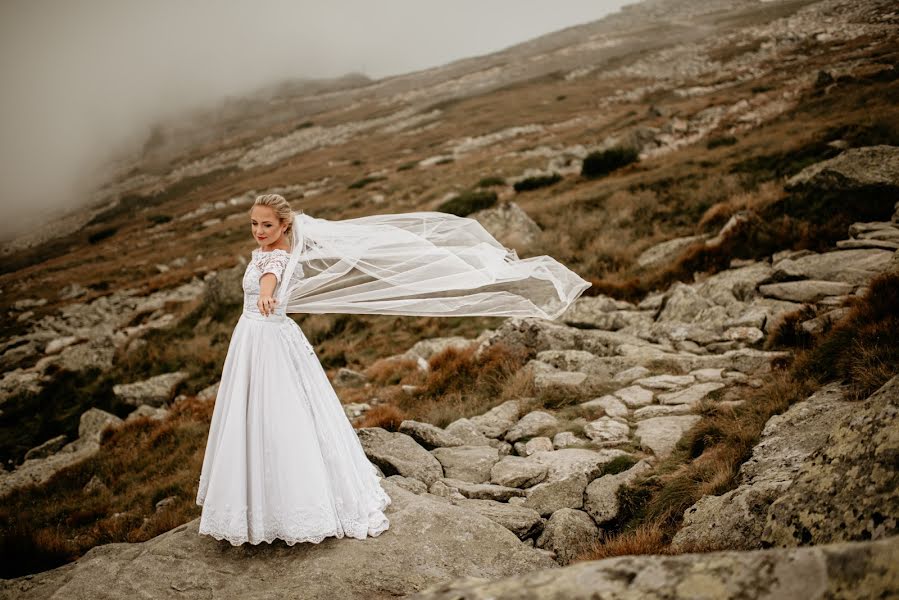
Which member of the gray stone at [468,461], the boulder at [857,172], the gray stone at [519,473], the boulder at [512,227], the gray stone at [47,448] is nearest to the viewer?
the gray stone at [519,473]

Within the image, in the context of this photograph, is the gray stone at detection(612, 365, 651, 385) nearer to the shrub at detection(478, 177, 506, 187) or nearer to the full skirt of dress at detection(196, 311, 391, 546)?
the full skirt of dress at detection(196, 311, 391, 546)

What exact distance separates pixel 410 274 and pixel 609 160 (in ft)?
63.4

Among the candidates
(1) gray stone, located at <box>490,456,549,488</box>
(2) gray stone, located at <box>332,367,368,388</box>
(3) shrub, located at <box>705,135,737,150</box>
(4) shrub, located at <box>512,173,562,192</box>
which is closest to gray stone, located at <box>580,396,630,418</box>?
(1) gray stone, located at <box>490,456,549,488</box>

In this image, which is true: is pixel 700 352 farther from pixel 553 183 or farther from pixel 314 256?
pixel 553 183

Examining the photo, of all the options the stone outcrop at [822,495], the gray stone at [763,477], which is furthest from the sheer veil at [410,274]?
the stone outcrop at [822,495]

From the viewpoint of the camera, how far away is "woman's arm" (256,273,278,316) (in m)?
4.32

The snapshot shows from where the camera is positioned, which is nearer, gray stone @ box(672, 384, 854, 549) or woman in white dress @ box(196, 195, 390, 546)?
gray stone @ box(672, 384, 854, 549)

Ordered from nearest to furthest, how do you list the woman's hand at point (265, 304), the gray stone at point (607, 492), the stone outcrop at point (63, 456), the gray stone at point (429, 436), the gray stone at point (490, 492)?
the woman's hand at point (265, 304)
the gray stone at point (607, 492)
the gray stone at point (490, 492)
the gray stone at point (429, 436)
the stone outcrop at point (63, 456)

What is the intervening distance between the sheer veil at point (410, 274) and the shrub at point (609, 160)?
1782 centimetres

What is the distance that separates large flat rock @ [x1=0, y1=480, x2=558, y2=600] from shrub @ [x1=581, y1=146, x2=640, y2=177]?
67.1 ft

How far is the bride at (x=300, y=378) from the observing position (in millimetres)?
4207

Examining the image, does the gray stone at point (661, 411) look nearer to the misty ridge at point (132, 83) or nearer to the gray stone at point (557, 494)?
the gray stone at point (557, 494)

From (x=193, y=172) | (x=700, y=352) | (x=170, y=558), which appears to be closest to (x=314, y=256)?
(x=170, y=558)

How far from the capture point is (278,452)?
14.1 feet
